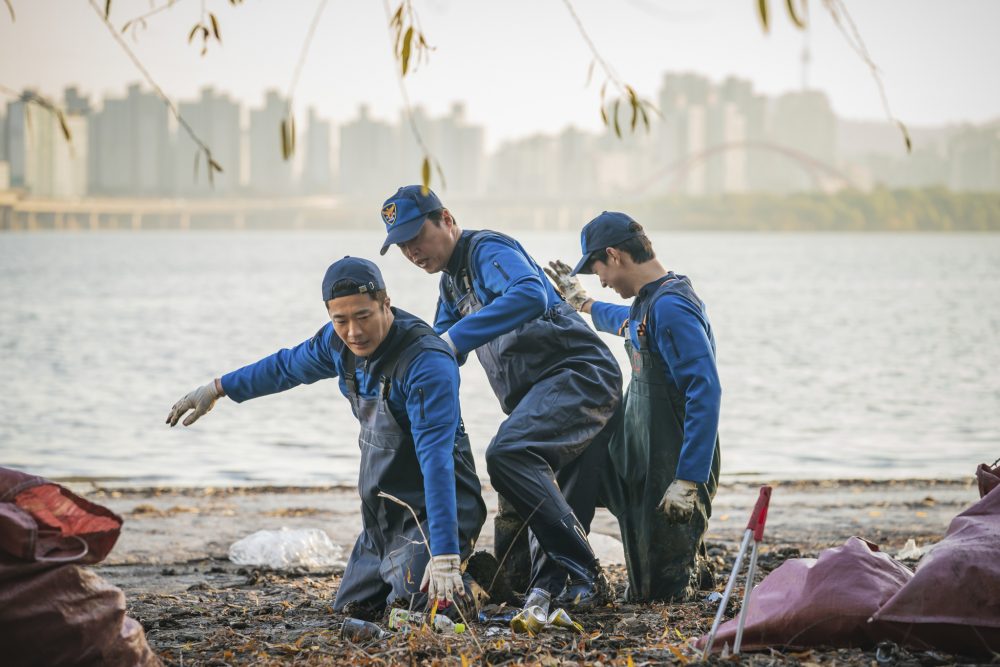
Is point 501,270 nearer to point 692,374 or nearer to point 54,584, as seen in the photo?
point 692,374

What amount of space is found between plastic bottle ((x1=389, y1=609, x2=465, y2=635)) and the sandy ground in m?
0.13

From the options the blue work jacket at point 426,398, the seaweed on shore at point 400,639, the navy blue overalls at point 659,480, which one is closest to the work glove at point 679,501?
the navy blue overalls at point 659,480

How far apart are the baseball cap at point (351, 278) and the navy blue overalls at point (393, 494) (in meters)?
0.23

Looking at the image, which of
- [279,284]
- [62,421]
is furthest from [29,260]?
[62,421]

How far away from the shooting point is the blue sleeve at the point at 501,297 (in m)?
5.29

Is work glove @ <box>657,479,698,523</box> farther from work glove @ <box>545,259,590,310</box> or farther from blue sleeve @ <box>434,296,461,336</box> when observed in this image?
blue sleeve @ <box>434,296,461,336</box>

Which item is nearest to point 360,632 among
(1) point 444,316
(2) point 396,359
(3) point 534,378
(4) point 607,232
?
(2) point 396,359

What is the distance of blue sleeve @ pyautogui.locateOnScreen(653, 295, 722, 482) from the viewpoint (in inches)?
202

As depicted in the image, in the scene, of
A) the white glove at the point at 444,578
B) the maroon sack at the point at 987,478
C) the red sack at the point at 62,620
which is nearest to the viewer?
the red sack at the point at 62,620

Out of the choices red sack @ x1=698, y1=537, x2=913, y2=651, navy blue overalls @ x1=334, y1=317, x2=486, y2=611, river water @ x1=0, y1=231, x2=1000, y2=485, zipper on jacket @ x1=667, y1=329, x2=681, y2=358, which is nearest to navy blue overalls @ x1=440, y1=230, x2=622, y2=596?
navy blue overalls @ x1=334, y1=317, x2=486, y2=611

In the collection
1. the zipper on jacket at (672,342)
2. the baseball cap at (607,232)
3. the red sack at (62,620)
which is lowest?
the red sack at (62,620)

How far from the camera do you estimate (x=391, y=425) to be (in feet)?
16.7

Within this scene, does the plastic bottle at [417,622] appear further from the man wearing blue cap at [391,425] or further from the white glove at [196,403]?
the white glove at [196,403]

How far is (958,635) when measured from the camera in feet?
12.7
